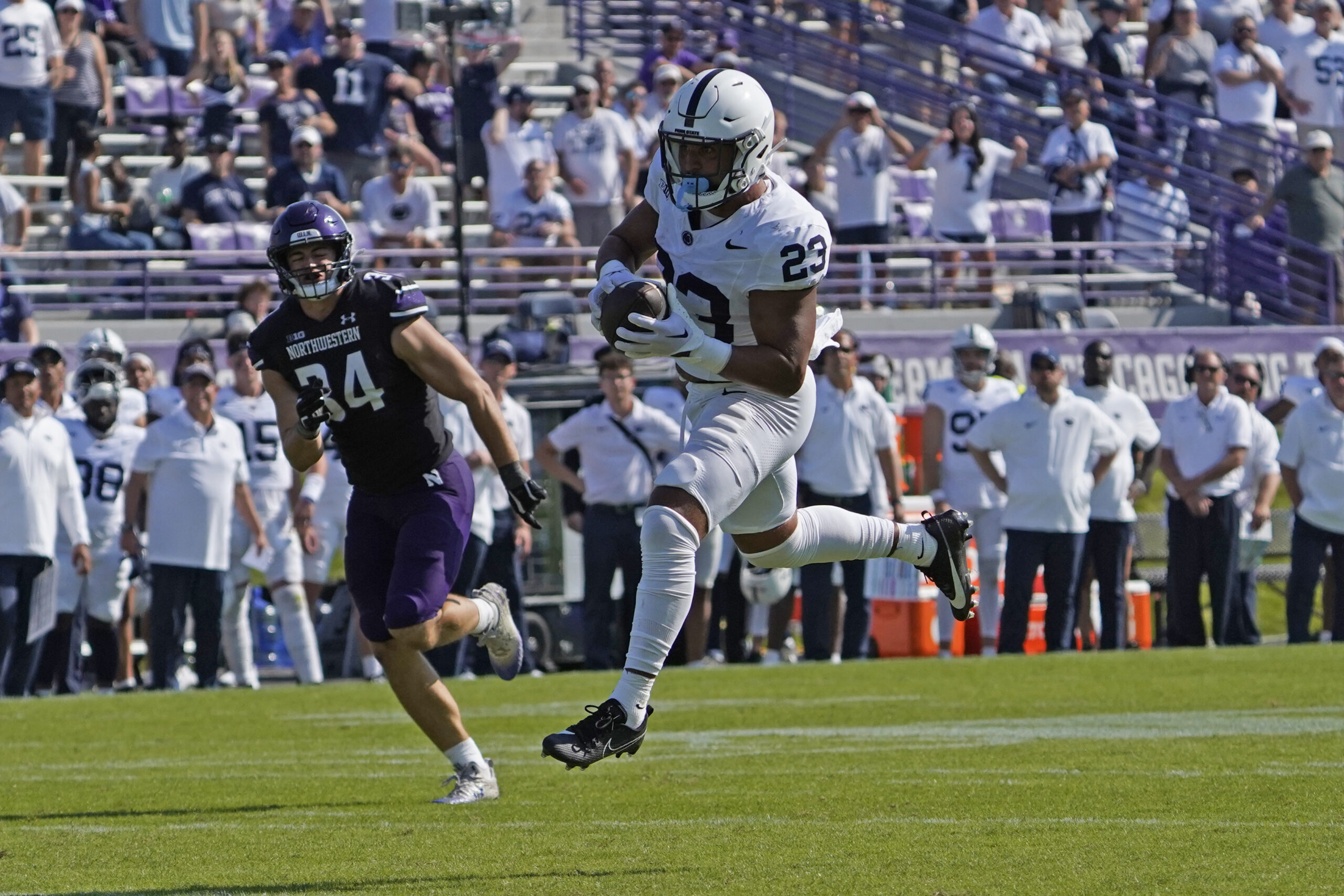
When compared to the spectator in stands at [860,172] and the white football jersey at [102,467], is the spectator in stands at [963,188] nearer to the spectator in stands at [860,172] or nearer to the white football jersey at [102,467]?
the spectator in stands at [860,172]

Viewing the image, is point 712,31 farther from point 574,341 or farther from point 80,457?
point 80,457

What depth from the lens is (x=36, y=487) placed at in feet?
37.7

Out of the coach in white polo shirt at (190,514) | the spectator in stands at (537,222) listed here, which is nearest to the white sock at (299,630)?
the coach in white polo shirt at (190,514)

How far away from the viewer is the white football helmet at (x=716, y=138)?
561 centimetres

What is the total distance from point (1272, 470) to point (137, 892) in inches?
394

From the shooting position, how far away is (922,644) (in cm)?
1379

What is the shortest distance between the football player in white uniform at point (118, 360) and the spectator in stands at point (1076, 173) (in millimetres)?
8026

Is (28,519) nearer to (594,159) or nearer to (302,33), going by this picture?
(594,159)

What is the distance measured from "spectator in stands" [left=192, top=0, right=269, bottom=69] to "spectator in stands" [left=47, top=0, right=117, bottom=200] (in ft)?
2.79

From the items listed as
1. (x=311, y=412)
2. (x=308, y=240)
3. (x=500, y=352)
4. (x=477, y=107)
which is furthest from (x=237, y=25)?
(x=311, y=412)

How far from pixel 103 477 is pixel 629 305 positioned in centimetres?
773

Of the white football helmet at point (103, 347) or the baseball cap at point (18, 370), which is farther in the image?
the white football helmet at point (103, 347)

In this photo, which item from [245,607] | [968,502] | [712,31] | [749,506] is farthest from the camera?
[712,31]

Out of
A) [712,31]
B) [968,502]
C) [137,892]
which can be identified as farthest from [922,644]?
[137,892]
